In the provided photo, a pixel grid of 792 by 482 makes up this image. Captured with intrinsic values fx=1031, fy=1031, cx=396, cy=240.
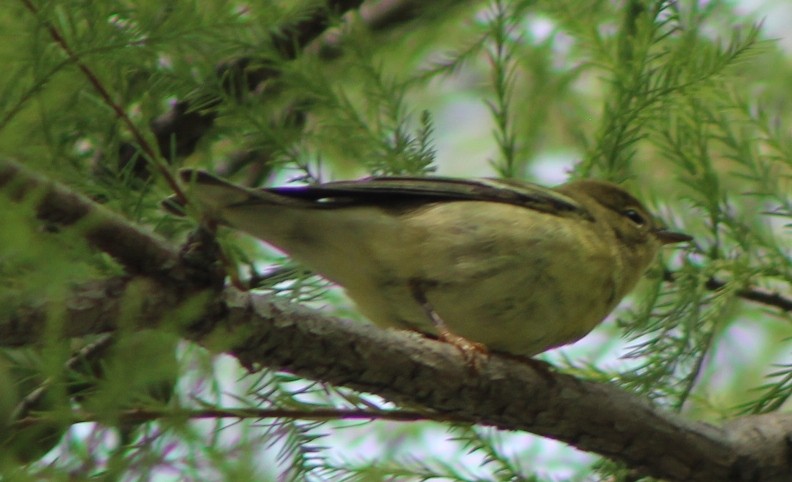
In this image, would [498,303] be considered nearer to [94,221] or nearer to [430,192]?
[430,192]

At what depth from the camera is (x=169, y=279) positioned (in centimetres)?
182

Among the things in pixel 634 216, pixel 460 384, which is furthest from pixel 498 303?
pixel 634 216

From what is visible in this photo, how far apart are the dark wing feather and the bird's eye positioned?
1.29 ft

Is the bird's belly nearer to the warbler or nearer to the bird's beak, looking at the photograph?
the warbler

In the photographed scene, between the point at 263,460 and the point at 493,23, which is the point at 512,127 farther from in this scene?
the point at 263,460

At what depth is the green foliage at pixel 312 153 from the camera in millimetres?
1335

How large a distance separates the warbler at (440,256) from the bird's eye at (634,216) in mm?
664

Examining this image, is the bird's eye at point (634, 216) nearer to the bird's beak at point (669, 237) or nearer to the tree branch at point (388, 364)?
the bird's beak at point (669, 237)

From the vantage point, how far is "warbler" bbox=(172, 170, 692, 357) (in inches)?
116

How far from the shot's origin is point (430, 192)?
3.13 metres

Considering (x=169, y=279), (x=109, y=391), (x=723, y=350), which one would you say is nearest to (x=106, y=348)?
(x=169, y=279)

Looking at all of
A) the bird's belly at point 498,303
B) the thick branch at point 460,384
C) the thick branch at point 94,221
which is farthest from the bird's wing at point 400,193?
the thick branch at point 94,221

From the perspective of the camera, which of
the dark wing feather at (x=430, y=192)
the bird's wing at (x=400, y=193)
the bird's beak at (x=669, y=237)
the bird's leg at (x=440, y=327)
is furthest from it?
the bird's beak at (x=669, y=237)

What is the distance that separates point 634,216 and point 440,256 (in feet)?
3.78
